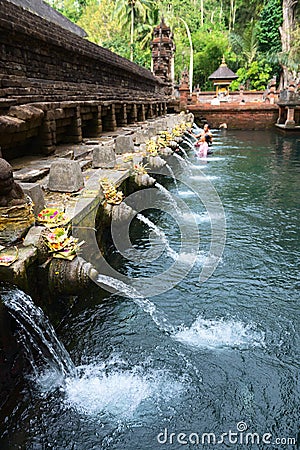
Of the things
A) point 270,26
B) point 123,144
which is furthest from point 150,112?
point 270,26

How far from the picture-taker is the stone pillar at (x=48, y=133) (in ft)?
21.2

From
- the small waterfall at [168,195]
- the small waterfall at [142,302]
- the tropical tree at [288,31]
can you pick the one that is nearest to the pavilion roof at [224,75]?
the tropical tree at [288,31]

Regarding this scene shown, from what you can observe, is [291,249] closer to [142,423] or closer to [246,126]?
[142,423]

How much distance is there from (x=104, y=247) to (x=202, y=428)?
3.04 meters

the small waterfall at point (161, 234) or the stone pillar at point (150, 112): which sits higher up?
the stone pillar at point (150, 112)

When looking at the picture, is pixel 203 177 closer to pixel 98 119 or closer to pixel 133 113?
pixel 98 119

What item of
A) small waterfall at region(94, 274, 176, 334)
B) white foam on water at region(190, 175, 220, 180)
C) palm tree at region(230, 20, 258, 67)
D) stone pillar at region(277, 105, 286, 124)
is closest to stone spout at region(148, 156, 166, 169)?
white foam on water at region(190, 175, 220, 180)

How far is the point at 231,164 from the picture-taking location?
13344 mm

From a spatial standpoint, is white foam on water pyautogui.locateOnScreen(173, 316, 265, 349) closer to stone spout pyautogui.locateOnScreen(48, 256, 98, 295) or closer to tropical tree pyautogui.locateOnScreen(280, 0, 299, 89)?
stone spout pyautogui.locateOnScreen(48, 256, 98, 295)

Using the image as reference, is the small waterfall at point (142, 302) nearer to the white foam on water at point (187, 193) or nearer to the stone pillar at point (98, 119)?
the white foam on water at point (187, 193)

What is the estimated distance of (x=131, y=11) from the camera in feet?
120

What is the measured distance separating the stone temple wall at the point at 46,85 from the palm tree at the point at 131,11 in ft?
93.7

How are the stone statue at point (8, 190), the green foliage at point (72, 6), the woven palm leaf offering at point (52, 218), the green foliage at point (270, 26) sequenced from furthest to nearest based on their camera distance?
the green foliage at point (72, 6) → the green foliage at point (270, 26) → the woven palm leaf offering at point (52, 218) → the stone statue at point (8, 190)

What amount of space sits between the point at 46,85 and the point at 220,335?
5.38 m
